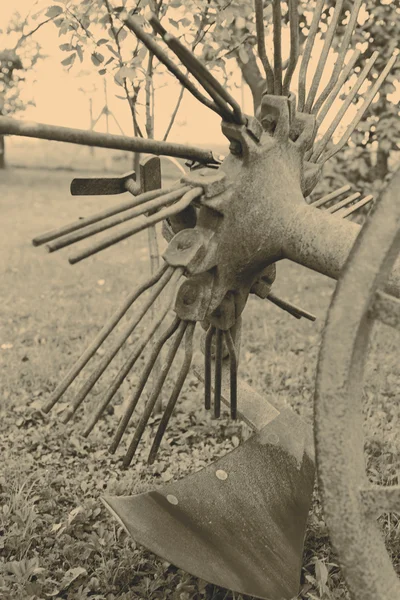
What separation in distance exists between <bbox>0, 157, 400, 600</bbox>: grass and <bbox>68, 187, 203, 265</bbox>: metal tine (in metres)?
1.20

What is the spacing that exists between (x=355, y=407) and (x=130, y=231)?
554 millimetres

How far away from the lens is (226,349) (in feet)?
6.66

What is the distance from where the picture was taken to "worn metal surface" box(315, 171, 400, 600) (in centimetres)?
110

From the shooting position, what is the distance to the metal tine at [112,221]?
1.19 metres

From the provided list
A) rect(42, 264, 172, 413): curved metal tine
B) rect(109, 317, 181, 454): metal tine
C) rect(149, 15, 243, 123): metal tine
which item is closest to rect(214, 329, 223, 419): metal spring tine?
rect(109, 317, 181, 454): metal tine

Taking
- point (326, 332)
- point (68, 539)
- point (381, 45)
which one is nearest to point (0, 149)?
point (381, 45)

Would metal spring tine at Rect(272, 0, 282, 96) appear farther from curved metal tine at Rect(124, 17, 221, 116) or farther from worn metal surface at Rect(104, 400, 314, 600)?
worn metal surface at Rect(104, 400, 314, 600)

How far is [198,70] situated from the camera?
4.15 ft

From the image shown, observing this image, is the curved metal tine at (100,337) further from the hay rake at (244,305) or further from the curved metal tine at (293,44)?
the curved metal tine at (293,44)

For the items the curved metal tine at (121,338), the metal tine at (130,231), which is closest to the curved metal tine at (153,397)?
the curved metal tine at (121,338)

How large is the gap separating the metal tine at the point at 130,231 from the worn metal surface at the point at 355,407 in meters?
0.43

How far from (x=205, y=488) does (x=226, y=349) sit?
44cm

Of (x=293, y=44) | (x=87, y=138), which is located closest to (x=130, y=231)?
(x=87, y=138)

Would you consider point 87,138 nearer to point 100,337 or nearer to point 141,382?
point 100,337
